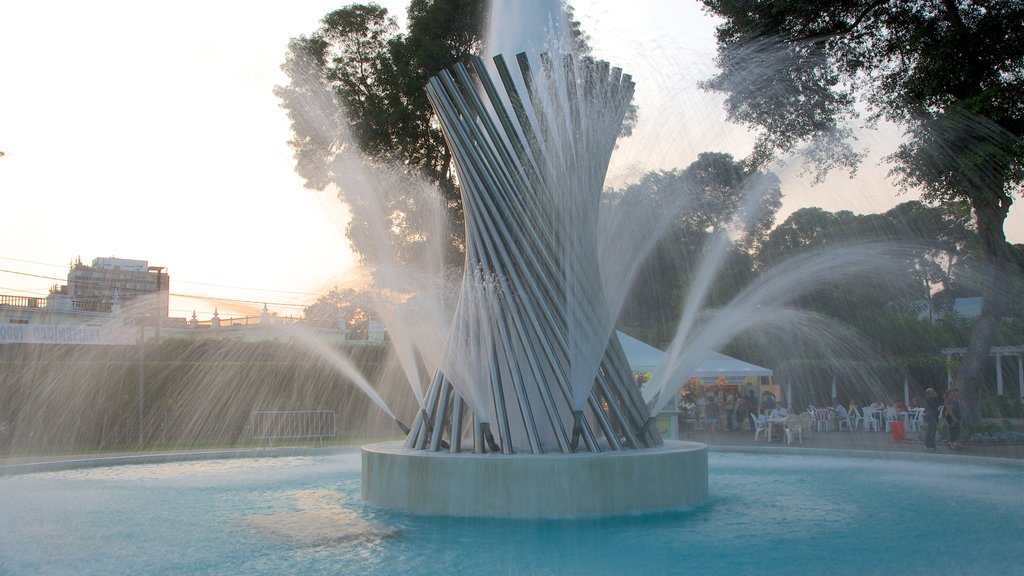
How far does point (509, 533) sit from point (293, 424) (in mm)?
12838

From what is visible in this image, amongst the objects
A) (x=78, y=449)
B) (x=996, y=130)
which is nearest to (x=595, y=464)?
(x=996, y=130)

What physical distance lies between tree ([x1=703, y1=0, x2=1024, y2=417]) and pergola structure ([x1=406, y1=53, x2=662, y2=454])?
741 cm

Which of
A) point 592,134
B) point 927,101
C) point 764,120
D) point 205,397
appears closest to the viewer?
point 592,134

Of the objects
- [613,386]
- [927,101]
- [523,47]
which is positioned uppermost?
[927,101]

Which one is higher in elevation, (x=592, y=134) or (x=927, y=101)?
(x=927, y=101)

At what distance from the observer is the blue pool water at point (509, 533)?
17.0 feet

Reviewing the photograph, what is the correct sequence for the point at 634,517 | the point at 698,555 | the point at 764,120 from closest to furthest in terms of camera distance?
the point at 698,555 → the point at 634,517 → the point at 764,120

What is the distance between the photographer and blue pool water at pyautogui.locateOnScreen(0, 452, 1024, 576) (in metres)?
5.19

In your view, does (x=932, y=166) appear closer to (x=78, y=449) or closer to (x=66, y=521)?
(x=66, y=521)

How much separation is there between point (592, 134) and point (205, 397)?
12.9 meters

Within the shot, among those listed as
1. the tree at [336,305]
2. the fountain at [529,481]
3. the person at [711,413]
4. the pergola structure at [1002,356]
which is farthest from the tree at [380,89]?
the pergola structure at [1002,356]

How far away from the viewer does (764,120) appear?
16.0m

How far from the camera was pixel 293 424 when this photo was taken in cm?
1811

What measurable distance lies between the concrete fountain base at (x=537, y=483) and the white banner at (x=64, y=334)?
39.4ft
